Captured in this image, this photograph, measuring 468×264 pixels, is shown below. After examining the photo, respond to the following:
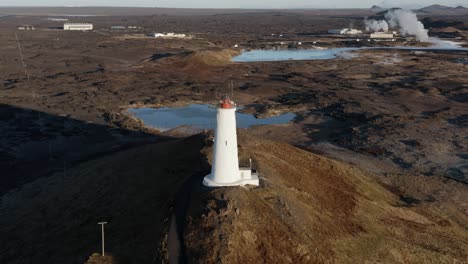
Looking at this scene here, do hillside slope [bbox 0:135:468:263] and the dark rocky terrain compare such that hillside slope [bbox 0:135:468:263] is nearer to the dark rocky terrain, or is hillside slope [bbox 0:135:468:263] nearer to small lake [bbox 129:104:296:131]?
the dark rocky terrain

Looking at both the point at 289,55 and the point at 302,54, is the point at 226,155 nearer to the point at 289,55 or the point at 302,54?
the point at 289,55

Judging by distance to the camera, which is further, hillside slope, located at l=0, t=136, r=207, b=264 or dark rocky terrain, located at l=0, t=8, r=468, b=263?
dark rocky terrain, located at l=0, t=8, r=468, b=263

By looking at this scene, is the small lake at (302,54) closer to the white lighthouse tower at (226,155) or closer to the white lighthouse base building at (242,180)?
the white lighthouse base building at (242,180)

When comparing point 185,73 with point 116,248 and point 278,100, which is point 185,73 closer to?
point 278,100

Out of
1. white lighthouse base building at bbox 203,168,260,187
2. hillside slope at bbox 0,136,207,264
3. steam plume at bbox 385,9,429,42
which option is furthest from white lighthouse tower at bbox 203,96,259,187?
steam plume at bbox 385,9,429,42

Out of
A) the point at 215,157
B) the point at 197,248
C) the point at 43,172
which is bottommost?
the point at 43,172

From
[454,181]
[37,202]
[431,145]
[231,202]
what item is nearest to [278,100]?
[431,145]

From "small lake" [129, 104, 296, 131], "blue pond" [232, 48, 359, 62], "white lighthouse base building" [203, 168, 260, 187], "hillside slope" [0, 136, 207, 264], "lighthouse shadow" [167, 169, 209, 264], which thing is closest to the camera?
"lighthouse shadow" [167, 169, 209, 264]
